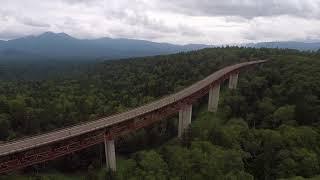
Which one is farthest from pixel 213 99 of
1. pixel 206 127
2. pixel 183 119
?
pixel 206 127

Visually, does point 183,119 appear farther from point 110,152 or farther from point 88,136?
point 88,136

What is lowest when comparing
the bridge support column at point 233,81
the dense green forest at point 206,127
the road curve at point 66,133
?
the dense green forest at point 206,127

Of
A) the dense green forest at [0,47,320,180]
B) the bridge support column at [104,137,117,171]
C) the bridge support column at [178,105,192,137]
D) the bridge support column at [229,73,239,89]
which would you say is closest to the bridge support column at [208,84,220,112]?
the dense green forest at [0,47,320,180]

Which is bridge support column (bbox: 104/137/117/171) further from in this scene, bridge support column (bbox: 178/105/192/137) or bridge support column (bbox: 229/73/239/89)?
bridge support column (bbox: 229/73/239/89)

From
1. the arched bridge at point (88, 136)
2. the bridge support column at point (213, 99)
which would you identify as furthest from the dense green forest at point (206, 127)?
the arched bridge at point (88, 136)

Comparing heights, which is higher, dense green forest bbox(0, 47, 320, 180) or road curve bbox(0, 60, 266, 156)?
road curve bbox(0, 60, 266, 156)

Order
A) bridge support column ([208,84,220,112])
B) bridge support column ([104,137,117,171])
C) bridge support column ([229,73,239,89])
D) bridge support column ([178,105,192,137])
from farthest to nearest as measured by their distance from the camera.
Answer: bridge support column ([229,73,239,89])
bridge support column ([208,84,220,112])
bridge support column ([178,105,192,137])
bridge support column ([104,137,117,171])

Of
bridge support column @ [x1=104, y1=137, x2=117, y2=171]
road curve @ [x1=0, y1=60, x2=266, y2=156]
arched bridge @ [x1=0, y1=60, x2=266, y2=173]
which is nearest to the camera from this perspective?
arched bridge @ [x1=0, y1=60, x2=266, y2=173]

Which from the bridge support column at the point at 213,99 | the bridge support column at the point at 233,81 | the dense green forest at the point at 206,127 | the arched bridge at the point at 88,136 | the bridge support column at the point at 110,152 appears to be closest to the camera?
the arched bridge at the point at 88,136

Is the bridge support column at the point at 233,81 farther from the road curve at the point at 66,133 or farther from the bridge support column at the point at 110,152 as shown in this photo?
the bridge support column at the point at 110,152

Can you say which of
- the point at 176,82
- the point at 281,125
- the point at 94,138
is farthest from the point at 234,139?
the point at 176,82
